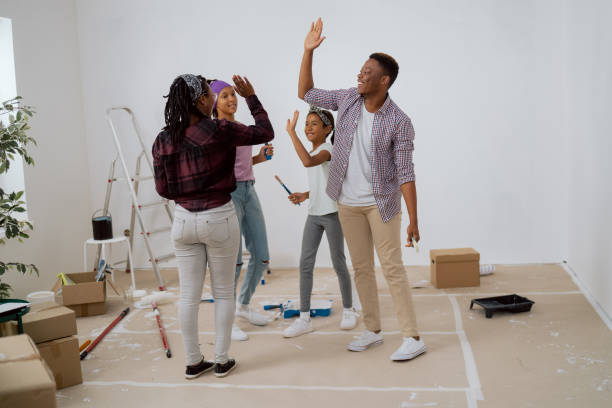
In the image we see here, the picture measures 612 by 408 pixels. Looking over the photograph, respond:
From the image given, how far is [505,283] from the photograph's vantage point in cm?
416

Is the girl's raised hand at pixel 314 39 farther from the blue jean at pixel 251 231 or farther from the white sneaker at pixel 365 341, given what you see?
the white sneaker at pixel 365 341

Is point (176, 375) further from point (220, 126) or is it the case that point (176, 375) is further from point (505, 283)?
point (505, 283)

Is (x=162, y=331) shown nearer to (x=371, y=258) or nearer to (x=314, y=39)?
(x=371, y=258)

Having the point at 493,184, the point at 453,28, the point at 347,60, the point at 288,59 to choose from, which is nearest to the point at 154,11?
the point at 288,59

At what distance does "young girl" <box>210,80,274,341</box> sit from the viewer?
3180mm

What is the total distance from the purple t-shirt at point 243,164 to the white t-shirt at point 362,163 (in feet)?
2.36

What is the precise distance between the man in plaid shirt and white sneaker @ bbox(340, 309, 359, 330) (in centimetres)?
34

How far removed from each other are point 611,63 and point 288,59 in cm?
263

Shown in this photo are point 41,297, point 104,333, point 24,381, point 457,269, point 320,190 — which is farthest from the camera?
point 457,269

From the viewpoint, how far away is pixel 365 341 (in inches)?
118

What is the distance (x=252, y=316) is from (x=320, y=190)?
91 centimetres

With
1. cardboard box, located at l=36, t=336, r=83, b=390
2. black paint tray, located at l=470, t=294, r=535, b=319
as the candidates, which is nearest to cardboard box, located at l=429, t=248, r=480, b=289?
black paint tray, located at l=470, t=294, r=535, b=319

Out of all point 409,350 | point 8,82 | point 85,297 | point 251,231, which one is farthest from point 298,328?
point 8,82

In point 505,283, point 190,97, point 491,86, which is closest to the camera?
point 190,97
